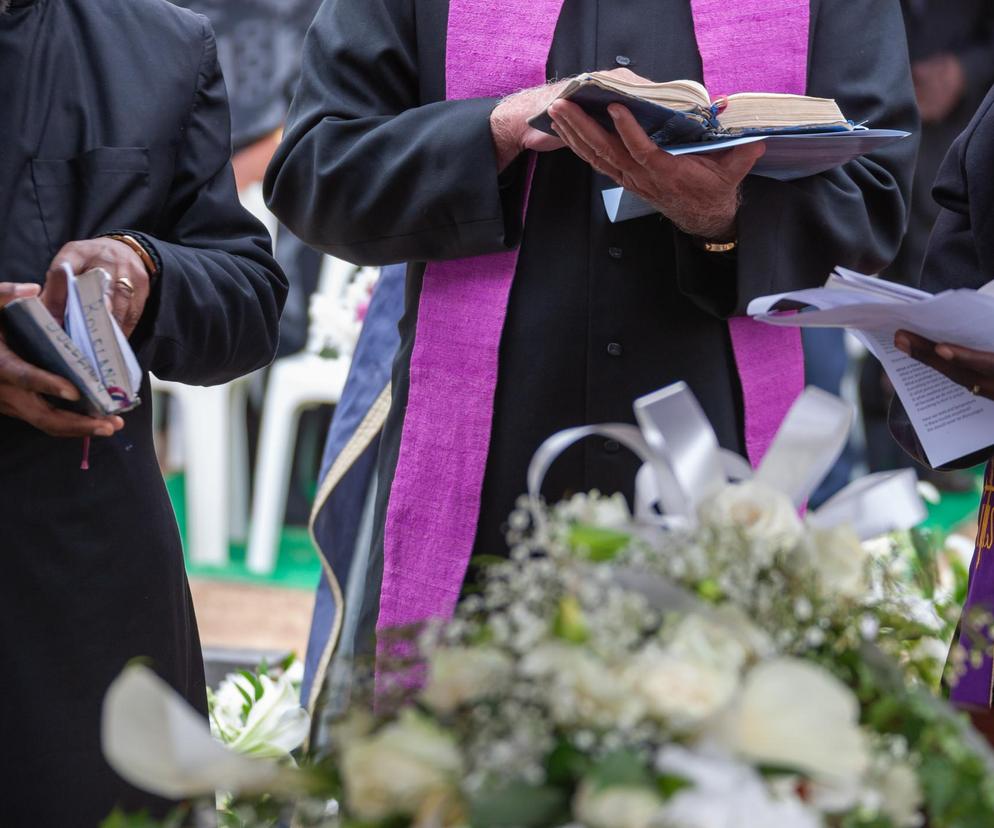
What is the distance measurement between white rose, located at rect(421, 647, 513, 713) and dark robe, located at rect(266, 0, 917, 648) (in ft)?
3.03

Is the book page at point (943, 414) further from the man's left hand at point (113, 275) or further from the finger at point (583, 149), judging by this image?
the man's left hand at point (113, 275)

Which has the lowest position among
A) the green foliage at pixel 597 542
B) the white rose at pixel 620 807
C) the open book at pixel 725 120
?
the white rose at pixel 620 807

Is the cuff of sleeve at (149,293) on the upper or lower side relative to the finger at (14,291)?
lower

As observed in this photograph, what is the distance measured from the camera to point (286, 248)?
→ 571 centimetres

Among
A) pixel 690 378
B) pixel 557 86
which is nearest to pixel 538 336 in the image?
pixel 690 378

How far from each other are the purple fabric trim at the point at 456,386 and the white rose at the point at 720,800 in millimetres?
965

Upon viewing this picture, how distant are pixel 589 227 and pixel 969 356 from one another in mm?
511

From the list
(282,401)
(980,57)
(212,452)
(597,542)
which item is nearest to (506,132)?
(597,542)

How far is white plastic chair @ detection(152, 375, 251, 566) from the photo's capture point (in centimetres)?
522

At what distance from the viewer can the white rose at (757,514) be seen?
0.84 m

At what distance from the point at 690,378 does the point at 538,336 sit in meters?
0.20

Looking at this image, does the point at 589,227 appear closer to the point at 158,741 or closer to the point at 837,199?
the point at 837,199

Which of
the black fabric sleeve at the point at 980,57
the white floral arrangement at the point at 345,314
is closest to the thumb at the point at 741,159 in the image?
the white floral arrangement at the point at 345,314

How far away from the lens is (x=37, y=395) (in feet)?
4.75
